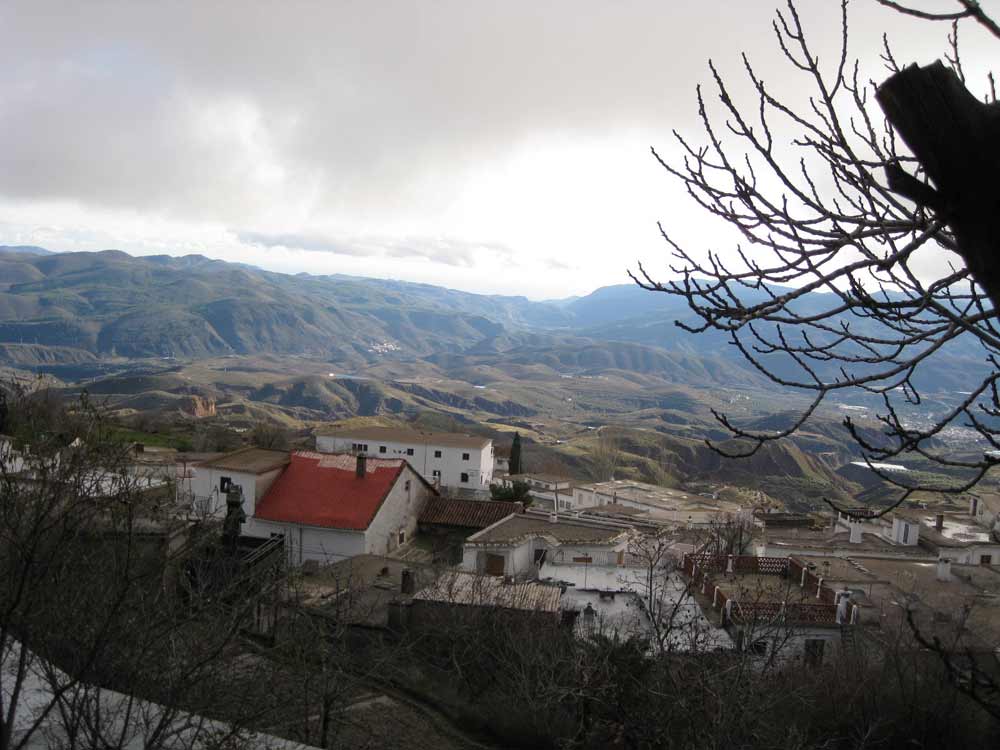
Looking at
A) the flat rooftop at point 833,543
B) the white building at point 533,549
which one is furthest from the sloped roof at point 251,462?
the flat rooftop at point 833,543

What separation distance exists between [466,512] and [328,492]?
524cm

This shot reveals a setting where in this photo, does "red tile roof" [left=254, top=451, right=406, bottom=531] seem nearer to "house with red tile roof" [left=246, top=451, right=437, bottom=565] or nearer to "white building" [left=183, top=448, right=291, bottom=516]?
"house with red tile roof" [left=246, top=451, right=437, bottom=565]

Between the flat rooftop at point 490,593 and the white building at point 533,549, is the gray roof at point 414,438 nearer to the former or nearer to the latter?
the white building at point 533,549

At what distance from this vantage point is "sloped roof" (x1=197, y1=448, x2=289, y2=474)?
25.2 meters

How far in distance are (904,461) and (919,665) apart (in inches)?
5398

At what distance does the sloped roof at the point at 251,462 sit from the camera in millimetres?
25250

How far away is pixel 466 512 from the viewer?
27.2m

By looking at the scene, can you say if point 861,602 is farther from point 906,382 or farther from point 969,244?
point 969,244

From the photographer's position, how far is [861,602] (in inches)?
671

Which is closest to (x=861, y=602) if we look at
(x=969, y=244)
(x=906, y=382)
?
(x=906, y=382)

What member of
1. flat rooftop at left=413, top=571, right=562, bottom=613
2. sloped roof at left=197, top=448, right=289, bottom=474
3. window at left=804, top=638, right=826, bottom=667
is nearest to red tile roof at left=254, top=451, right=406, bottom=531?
sloped roof at left=197, top=448, right=289, bottom=474

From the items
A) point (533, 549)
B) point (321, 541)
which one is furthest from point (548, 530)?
point (321, 541)

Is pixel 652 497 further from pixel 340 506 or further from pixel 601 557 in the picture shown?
pixel 340 506

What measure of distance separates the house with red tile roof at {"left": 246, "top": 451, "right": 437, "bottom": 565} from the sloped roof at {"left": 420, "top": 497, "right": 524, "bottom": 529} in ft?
1.81
